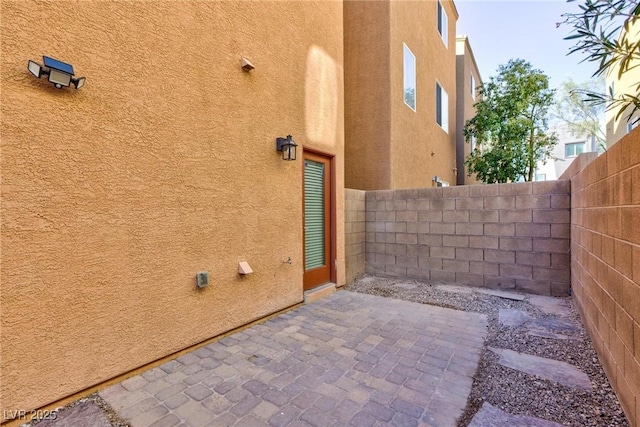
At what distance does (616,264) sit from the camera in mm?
2322

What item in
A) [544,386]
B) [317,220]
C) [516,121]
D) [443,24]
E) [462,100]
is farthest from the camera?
[462,100]

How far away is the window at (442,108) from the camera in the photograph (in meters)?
10.8

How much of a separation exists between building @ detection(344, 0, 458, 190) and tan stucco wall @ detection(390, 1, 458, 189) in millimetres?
25

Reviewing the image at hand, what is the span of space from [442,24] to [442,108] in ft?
10.4

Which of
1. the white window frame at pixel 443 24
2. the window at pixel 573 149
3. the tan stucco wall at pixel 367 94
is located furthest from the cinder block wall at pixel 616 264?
the window at pixel 573 149

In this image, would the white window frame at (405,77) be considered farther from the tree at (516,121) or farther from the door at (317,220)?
the door at (317,220)

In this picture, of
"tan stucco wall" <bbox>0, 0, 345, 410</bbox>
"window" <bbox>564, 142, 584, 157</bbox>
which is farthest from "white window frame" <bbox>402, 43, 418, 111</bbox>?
"window" <bbox>564, 142, 584, 157</bbox>

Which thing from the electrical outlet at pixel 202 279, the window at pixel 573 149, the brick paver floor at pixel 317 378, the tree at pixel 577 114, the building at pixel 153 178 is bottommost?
the brick paver floor at pixel 317 378

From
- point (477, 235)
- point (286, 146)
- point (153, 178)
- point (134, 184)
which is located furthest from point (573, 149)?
point (134, 184)

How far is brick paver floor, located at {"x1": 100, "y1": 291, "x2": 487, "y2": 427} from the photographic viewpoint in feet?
7.17

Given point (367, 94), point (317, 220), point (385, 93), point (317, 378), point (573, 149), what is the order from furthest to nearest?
point (573, 149)
point (367, 94)
point (385, 93)
point (317, 220)
point (317, 378)

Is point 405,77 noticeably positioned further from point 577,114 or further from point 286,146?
point 577,114

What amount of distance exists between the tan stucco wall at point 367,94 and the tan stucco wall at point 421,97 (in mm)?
223

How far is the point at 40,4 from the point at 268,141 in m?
2.38
